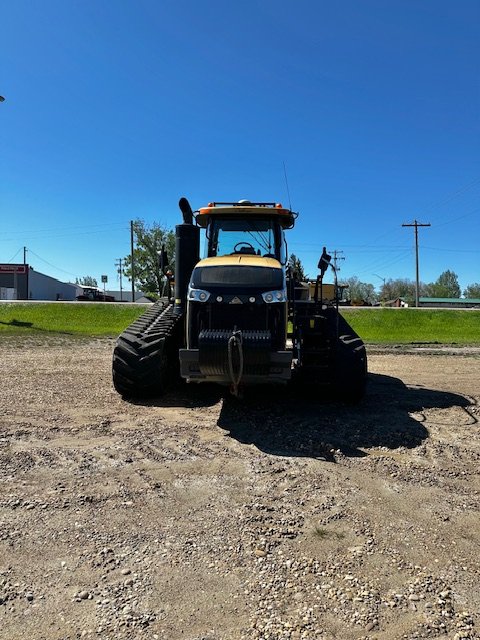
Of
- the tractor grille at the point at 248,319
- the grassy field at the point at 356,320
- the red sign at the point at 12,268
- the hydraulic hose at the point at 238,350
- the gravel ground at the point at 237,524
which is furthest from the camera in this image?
the red sign at the point at 12,268

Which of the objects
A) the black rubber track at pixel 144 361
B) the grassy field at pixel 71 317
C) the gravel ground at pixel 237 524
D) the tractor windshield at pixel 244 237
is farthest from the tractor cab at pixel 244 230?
the grassy field at pixel 71 317

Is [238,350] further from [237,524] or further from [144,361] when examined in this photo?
[237,524]

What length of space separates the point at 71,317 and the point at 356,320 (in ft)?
51.7

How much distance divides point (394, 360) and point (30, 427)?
10725 mm

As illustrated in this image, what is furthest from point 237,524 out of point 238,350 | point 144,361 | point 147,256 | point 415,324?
point 147,256

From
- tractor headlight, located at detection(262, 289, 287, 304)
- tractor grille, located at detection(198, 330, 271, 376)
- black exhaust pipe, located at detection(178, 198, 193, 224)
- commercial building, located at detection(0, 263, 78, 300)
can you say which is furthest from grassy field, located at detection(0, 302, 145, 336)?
commercial building, located at detection(0, 263, 78, 300)

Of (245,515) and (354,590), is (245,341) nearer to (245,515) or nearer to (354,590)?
(245,515)

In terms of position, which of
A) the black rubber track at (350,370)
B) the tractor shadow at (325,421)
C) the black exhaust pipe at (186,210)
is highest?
the black exhaust pipe at (186,210)

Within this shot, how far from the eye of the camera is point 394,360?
14016mm

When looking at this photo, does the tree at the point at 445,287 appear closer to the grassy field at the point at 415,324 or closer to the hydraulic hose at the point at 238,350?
the grassy field at the point at 415,324

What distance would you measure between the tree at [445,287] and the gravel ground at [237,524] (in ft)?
419

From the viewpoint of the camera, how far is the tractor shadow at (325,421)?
217 inches

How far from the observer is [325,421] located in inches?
254

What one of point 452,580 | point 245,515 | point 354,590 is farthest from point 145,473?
point 452,580
